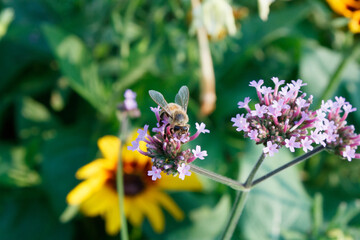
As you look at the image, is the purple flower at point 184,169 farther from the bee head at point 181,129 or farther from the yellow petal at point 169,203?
the yellow petal at point 169,203

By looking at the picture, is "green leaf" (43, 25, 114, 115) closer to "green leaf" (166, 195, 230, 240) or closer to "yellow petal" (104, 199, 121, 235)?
"yellow petal" (104, 199, 121, 235)

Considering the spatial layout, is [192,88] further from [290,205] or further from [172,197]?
[290,205]

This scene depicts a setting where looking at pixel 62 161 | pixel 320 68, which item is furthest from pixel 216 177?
pixel 320 68

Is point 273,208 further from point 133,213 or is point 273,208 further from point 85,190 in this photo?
point 85,190

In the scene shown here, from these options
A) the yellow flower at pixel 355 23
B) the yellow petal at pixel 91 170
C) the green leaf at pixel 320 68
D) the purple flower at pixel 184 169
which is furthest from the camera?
the green leaf at pixel 320 68

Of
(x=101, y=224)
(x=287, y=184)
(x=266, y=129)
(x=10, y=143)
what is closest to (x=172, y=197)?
(x=101, y=224)

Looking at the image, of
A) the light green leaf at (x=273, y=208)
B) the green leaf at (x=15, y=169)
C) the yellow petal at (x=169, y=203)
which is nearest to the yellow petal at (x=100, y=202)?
the yellow petal at (x=169, y=203)
